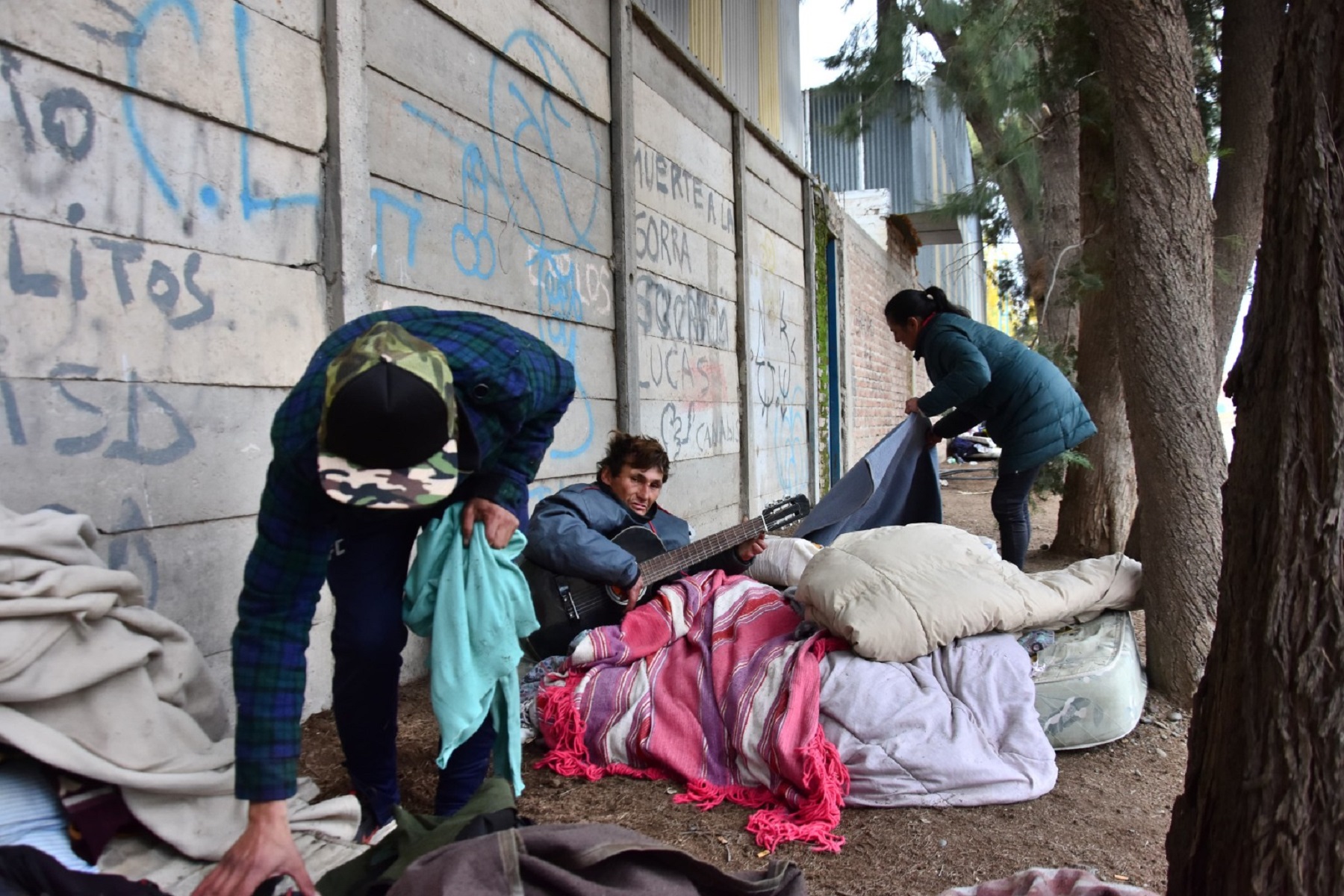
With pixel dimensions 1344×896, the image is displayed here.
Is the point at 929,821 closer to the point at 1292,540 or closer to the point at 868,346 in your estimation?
the point at 1292,540

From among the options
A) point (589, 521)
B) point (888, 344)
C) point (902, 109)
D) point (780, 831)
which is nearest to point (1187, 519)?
point (780, 831)

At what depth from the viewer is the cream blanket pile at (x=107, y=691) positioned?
1.53 metres

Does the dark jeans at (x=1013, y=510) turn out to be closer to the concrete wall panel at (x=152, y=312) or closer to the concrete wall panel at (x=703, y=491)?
the concrete wall panel at (x=703, y=491)

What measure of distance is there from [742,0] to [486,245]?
4379mm

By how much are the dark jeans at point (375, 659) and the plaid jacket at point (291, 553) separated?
11.2 inches

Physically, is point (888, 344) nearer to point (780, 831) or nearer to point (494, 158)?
point (494, 158)

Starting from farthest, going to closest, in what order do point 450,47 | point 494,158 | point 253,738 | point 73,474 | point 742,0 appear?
point 742,0 < point 494,158 < point 450,47 < point 73,474 < point 253,738

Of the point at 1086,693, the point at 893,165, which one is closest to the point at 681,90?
the point at 1086,693

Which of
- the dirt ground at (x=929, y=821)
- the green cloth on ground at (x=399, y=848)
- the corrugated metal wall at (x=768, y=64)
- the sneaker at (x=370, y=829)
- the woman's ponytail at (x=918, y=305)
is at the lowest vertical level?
the dirt ground at (x=929, y=821)

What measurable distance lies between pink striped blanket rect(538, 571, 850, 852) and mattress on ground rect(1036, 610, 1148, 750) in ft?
2.02

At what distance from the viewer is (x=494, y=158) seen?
12.0ft

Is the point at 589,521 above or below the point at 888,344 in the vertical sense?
below

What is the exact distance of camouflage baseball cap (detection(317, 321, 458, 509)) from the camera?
1310 millimetres

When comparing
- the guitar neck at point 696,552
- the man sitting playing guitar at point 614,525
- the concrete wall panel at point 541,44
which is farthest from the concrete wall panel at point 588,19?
the guitar neck at point 696,552
